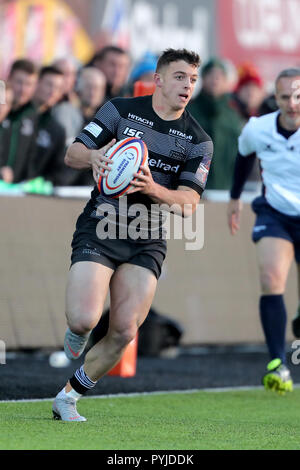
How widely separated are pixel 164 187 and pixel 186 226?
5.18 m

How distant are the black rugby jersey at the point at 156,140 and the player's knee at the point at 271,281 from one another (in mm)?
2074

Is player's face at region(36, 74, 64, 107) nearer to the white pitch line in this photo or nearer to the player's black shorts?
the white pitch line

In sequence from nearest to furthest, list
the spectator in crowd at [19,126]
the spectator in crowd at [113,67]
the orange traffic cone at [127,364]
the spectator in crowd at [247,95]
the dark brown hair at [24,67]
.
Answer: the orange traffic cone at [127,364]
the spectator in crowd at [19,126]
the dark brown hair at [24,67]
the spectator in crowd at [113,67]
the spectator in crowd at [247,95]

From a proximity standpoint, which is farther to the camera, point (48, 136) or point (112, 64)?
point (112, 64)

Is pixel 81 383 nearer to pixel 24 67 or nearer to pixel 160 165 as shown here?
pixel 160 165

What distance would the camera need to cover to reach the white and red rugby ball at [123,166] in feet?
21.7

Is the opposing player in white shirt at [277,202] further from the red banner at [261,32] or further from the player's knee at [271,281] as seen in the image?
the red banner at [261,32]

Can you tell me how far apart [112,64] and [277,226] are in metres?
5.03

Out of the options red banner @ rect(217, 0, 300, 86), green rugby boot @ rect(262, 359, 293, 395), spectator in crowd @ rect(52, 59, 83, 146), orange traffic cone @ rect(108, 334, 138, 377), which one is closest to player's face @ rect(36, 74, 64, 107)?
spectator in crowd @ rect(52, 59, 83, 146)

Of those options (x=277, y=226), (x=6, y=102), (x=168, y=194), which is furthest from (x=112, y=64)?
(x=168, y=194)

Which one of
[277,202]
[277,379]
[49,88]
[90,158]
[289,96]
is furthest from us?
[49,88]

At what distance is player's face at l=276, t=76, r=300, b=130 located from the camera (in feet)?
29.5

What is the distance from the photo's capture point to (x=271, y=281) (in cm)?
910

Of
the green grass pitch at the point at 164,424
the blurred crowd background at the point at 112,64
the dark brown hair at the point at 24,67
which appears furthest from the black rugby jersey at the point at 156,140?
the dark brown hair at the point at 24,67
